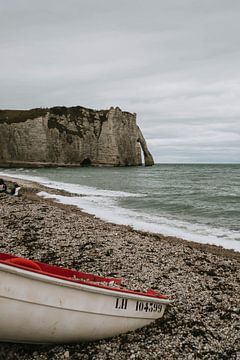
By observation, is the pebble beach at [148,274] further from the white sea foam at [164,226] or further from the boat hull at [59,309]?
the white sea foam at [164,226]

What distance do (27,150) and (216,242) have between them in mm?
79406

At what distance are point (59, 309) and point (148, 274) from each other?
4.17 metres

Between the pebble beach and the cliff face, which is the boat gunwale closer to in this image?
the pebble beach

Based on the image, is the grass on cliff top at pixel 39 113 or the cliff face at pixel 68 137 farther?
the grass on cliff top at pixel 39 113

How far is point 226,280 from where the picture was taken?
30.6ft

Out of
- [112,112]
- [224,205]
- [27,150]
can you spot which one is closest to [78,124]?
[112,112]

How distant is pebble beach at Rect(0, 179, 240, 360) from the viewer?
20.1 feet

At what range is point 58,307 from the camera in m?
5.72

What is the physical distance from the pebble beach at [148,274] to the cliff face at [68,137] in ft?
242

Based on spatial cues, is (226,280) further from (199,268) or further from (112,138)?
(112,138)

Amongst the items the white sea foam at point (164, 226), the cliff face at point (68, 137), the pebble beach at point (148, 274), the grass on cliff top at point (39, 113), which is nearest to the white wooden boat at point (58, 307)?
the pebble beach at point (148, 274)

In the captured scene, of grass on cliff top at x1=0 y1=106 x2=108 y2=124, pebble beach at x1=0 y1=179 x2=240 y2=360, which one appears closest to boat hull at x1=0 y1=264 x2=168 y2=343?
pebble beach at x1=0 y1=179 x2=240 y2=360

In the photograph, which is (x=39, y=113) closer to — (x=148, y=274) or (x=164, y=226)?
(x=164, y=226)

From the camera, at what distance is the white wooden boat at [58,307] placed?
532 centimetres
